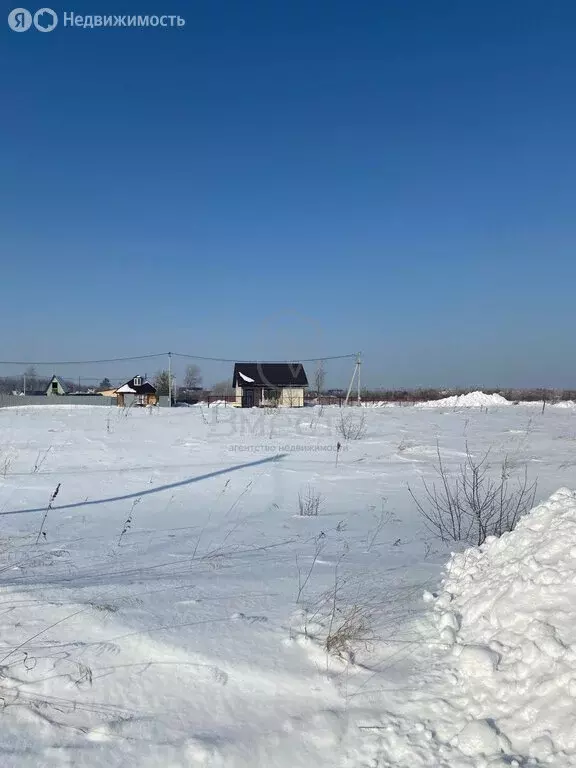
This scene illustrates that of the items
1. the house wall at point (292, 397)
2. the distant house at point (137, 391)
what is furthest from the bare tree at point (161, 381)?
the house wall at point (292, 397)

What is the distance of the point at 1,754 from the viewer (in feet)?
5.90

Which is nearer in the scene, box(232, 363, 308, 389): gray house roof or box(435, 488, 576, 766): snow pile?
box(435, 488, 576, 766): snow pile

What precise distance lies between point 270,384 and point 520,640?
34919mm

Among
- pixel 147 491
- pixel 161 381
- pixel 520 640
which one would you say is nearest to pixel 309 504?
pixel 147 491

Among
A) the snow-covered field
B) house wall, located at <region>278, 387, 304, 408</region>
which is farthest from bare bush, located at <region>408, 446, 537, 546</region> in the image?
house wall, located at <region>278, 387, 304, 408</region>

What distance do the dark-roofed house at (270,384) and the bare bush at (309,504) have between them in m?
26.6

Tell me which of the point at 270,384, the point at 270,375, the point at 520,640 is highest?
the point at 270,375

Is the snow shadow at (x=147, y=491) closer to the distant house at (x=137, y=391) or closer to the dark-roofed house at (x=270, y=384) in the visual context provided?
the dark-roofed house at (x=270, y=384)

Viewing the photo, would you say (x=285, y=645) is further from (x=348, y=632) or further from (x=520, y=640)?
(x=520, y=640)

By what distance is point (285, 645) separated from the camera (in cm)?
249

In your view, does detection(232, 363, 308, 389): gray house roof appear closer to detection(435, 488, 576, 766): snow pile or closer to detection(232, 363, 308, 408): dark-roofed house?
detection(232, 363, 308, 408): dark-roofed house

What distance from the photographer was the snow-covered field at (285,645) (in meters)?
1.85

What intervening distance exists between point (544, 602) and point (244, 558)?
7.62 ft

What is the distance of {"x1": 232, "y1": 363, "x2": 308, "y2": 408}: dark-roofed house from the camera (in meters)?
35.7
